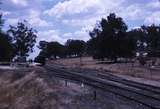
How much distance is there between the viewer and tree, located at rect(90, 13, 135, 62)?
303 ft

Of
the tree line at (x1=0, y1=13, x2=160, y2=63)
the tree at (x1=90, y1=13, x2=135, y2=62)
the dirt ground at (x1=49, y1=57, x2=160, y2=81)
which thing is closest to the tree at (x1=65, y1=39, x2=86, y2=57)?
the tree line at (x1=0, y1=13, x2=160, y2=63)

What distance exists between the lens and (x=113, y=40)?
302ft

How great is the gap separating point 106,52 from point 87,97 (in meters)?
65.1

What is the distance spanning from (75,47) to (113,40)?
9362cm

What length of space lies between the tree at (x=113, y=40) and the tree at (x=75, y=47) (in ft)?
285

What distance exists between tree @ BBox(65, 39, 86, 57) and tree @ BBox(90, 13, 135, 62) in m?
87.0

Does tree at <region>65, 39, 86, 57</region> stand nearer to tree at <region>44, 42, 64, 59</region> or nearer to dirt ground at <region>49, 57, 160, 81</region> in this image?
tree at <region>44, 42, 64, 59</region>

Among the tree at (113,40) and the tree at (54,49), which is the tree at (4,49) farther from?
the tree at (54,49)

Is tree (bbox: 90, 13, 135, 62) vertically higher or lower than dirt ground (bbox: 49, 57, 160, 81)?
higher

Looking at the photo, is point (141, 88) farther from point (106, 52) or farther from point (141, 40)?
point (141, 40)

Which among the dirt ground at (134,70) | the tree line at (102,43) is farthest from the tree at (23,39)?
the dirt ground at (134,70)

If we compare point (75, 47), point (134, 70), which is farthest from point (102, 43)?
point (75, 47)

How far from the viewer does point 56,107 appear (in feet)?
82.6

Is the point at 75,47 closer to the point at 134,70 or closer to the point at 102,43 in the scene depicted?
the point at 102,43
